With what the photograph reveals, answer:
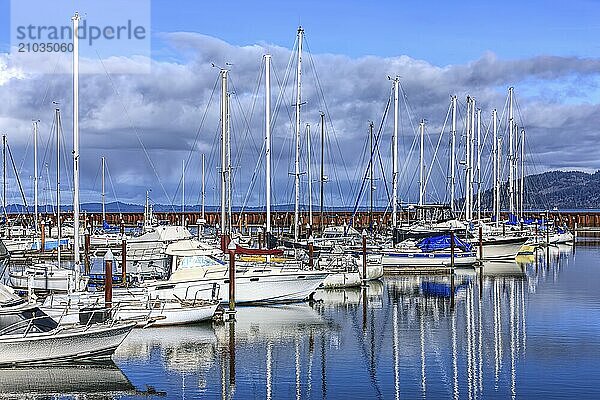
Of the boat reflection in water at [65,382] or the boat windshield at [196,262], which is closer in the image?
the boat reflection in water at [65,382]

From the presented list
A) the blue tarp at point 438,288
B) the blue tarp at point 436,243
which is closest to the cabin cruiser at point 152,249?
the blue tarp at point 438,288

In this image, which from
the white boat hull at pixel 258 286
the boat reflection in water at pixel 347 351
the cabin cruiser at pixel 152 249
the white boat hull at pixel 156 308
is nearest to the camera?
the boat reflection in water at pixel 347 351

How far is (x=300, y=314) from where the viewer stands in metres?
34.8

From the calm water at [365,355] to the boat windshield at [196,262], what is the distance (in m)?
2.11

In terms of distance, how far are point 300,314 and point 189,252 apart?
15.5 feet

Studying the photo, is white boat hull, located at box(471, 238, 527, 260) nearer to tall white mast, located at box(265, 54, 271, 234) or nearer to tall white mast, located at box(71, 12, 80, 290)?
tall white mast, located at box(265, 54, 271, 234)

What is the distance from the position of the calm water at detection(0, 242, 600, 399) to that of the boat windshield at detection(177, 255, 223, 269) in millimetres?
2108

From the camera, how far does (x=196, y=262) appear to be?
1361 inches

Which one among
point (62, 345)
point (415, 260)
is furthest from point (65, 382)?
point (415, 260)

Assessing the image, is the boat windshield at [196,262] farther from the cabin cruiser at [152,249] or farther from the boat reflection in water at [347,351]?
the cabin cruiser at [152,249]

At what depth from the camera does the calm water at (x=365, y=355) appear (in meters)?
22.5

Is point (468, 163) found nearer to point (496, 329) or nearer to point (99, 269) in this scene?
point (99, 269)

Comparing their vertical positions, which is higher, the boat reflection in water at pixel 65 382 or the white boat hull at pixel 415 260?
the white boat hull at pixel 415 260

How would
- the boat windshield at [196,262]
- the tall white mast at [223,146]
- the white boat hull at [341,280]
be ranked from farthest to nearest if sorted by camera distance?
1. the white boat hull at [341,280]
2. the tall white mast at [223,146]
3. the boat windshield at [196,262]
